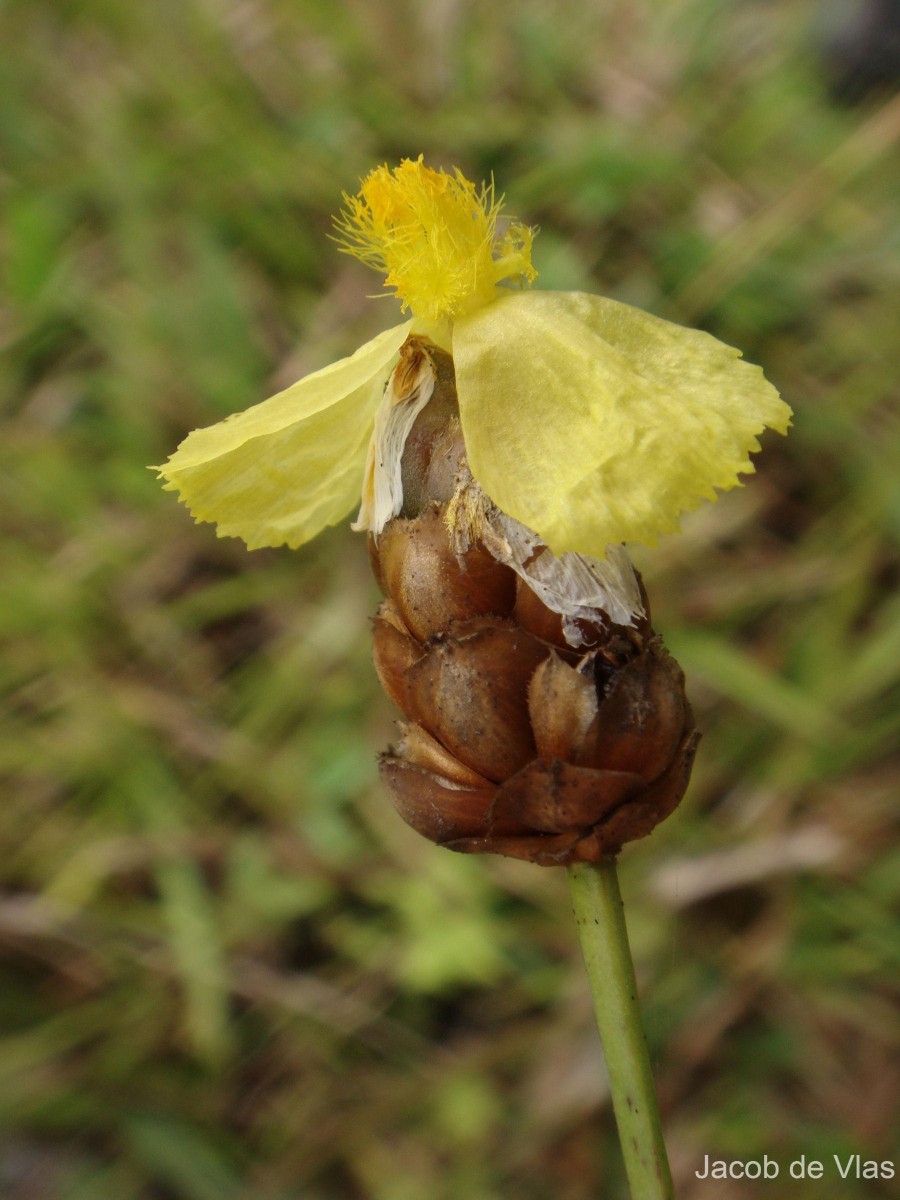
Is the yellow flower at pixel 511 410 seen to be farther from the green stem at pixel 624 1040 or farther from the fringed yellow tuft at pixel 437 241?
the green stem at pixel 624 1040

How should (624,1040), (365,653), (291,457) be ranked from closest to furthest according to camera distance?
1. (624,1040)
2. (291,457)
3. (365,653)

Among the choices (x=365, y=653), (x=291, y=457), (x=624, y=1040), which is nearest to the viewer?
(x=624, y=1040)

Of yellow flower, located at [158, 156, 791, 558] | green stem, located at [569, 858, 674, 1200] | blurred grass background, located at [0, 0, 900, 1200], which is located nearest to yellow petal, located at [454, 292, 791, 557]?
yellow flower, located at [158, 156, 791, 558]

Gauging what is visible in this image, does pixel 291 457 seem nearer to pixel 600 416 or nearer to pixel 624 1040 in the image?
pixel 600 416

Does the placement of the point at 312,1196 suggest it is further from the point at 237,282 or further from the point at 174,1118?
the point at 237,282

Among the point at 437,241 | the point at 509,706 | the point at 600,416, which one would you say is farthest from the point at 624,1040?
the point at 437,241

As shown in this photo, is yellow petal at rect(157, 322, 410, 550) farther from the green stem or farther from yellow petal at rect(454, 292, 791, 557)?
the green stem
